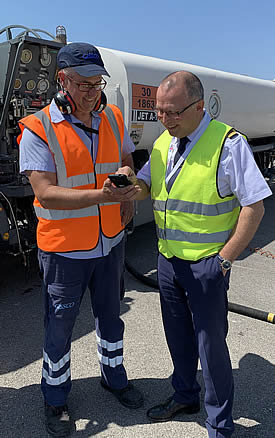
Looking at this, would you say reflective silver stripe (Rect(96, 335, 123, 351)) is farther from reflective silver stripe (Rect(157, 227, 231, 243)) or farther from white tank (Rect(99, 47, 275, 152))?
white tank (Rect(99, 47, 275, 152))

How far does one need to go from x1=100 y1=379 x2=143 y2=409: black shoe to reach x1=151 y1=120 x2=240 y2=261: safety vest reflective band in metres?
1.04

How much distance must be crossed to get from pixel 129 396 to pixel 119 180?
1.47 metres

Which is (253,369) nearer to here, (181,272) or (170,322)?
(170,322)

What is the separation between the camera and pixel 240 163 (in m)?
1.95

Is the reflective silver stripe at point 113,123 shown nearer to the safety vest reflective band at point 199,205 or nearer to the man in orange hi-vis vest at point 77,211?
the man in orange hi-vis vest at point 77,211

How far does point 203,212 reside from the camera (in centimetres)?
207

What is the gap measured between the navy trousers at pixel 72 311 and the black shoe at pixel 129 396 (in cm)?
4

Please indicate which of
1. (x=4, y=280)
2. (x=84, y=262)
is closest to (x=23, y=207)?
(x=4, y=280)

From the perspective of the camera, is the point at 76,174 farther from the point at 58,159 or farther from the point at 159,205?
the point at 159,205

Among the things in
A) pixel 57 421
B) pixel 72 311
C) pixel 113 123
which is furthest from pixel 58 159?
pixel 57 421

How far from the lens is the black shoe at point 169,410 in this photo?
250 cm

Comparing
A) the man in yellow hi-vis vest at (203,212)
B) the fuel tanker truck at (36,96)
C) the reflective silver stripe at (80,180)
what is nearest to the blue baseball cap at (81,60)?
the man in yellow hi-vis vest at (203,212)

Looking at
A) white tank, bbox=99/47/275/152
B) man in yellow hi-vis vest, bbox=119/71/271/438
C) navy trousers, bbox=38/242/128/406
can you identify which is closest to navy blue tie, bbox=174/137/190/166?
man in yellow hi-vis vest, bbox=119/71/271/438

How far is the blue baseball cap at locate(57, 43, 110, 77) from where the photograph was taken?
212cm
